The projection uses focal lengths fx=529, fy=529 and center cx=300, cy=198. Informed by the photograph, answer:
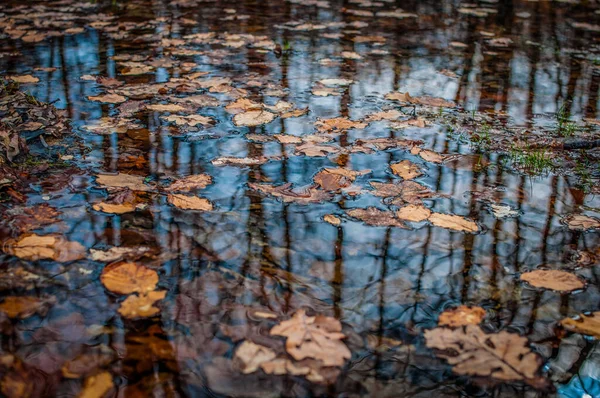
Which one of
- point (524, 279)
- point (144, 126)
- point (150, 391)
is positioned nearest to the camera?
point (150, 391)

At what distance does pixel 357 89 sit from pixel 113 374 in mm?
2811

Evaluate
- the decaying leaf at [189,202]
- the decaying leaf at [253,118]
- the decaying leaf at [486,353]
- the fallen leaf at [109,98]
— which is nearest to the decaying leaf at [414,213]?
the decaying leaf at [486,353]

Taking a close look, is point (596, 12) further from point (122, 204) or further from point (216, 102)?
point (122, 204)

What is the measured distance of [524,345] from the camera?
4.89ft

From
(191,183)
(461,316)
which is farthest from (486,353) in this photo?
(191,183)

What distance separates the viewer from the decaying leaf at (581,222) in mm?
2094

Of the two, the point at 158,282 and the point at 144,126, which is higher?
the point at 144,126

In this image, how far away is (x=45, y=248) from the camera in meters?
1.78

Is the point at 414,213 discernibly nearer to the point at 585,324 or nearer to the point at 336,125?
the point at 585,324

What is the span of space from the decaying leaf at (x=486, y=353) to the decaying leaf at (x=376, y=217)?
601 mm

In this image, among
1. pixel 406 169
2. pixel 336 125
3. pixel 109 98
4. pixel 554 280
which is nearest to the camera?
pixel 554 280

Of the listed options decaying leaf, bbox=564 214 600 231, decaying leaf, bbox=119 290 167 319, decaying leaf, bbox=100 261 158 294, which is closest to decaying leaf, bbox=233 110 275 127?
decaying leaf, bbox=100 261 158 294

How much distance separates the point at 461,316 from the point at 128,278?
104cm

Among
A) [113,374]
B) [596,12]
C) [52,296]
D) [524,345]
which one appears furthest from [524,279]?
[596,12]
